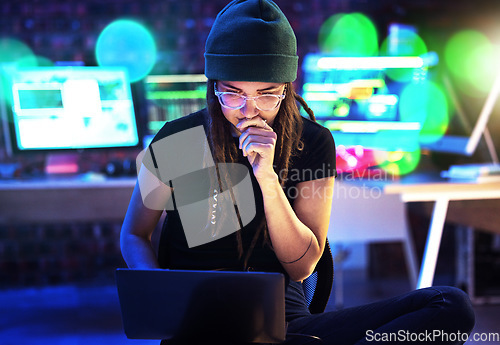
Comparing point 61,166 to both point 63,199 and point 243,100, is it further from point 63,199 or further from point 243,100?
point 243,100

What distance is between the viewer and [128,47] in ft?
9.52

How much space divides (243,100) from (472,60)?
200 cm

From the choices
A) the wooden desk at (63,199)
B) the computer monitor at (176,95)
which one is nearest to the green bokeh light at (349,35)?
the computer monitor at (176,95)

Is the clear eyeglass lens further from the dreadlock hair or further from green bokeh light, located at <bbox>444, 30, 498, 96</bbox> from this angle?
green bokeh light, located at <bbox>444, 30, 498, 96</bbox>

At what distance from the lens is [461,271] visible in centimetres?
270

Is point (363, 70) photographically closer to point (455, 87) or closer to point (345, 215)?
point (455, 87)

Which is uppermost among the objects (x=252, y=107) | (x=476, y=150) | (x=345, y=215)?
(x=252, y=107)

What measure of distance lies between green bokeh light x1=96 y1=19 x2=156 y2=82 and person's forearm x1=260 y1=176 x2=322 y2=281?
6.74 ft

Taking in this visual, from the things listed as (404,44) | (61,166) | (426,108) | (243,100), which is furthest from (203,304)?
(404,44)

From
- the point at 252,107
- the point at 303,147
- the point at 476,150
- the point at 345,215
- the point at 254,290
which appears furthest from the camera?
the point at 476,150

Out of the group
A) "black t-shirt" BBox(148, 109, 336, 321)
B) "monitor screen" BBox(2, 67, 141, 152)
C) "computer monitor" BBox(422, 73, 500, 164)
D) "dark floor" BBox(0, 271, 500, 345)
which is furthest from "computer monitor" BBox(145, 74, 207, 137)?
"black t-shirt" BBox(148, 109, 336, 321)

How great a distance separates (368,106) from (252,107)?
5.04 feet

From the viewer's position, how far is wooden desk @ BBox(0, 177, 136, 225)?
221 centimetres

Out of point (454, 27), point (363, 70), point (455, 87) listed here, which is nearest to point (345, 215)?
point (363, 70)
